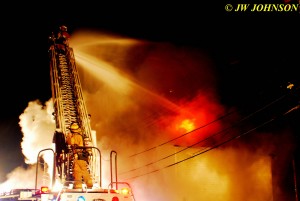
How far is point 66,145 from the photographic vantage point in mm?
9281

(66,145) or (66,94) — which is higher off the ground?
(66,94)

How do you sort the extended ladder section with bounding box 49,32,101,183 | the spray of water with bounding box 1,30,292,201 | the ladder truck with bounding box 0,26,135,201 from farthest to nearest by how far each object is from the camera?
the spray of water with bounding box 1,30,292,201
the extended ladder section with bounding box 49,32,101,183
the ladder truck with bounding box 0,26,135,201

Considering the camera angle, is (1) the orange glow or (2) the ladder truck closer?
(2) the ladder truck

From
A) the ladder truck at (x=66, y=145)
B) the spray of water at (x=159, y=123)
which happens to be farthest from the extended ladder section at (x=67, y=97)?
the spray of water at (x=159, y=123)

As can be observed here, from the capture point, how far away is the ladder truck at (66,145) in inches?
294

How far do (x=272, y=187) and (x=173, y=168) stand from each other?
5876 mm

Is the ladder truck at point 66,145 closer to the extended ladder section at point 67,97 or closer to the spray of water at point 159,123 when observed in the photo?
the extended ladder section at point 67,97

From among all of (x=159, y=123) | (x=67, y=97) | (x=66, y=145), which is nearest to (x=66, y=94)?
(x=67, y=97)

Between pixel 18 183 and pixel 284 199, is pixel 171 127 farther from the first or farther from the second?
pixel 18 183

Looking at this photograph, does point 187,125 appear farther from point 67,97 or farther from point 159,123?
point 67,97

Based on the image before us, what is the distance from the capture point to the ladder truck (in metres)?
7.46

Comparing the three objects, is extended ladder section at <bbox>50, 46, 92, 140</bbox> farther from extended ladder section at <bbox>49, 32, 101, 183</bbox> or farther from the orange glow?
the orange glow

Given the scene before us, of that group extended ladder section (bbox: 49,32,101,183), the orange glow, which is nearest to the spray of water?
the orange glow

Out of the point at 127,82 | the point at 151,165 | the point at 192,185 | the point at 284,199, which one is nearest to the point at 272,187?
the point at 284,199
